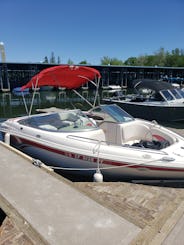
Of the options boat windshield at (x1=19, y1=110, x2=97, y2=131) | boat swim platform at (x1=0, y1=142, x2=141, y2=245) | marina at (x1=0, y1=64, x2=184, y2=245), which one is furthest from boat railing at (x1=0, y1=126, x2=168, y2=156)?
boat swim platform at (x1=0, y1=142, x2=141, y2=245)

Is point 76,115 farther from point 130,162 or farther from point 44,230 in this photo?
point 44,230

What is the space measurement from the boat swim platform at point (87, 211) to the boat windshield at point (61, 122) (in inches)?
54.5

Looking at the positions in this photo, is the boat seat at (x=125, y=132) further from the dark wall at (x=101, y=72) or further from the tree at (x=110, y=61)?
the tree at (x=110, y=61)

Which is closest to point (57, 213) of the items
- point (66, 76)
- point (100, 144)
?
point (100, 144)

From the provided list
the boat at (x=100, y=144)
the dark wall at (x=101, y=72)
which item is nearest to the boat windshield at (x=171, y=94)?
the boat at (x=100, y=144)

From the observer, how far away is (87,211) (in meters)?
2.72

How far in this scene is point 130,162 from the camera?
12.9 feet

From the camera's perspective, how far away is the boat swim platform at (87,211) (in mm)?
2322

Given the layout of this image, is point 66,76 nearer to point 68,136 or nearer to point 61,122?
point 61,122

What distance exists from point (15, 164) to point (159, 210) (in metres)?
2.84

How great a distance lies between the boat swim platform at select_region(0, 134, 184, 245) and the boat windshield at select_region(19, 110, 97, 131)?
54.5 inches

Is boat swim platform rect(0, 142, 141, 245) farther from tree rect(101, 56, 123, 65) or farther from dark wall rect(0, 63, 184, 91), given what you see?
tree rect(101, 56, 123, 65)

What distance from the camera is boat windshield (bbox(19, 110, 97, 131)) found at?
503cm

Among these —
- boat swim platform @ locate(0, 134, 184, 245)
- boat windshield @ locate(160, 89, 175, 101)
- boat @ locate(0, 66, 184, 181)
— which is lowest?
boat swim platform @ locate(0, 134, 184, 245)
